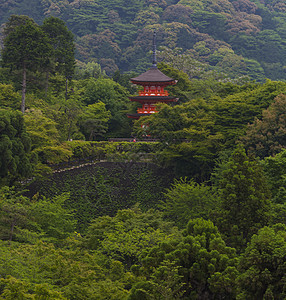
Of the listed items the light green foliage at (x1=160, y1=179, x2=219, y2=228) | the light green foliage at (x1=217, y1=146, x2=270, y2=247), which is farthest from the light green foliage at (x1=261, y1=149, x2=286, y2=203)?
the light green foliage at (x1=217, y1=146, x2=270, y2=247)

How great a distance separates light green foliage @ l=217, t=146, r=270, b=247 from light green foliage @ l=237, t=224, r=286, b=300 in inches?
186

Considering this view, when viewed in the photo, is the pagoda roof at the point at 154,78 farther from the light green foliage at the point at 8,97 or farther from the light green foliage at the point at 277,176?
the light green foliage at the point at 277,176

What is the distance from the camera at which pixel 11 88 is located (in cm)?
4006

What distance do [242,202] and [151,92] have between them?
92.7 ft

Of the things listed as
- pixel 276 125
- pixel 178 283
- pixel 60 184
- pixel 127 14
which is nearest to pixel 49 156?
pixel 60 184

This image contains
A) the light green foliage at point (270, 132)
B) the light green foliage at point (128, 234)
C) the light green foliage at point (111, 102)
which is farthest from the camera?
the light green foliage at point (111, 102)

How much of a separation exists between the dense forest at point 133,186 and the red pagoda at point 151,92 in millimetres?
1634

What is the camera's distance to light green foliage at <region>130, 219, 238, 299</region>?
14.6 metres

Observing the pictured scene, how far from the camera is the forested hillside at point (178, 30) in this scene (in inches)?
4053

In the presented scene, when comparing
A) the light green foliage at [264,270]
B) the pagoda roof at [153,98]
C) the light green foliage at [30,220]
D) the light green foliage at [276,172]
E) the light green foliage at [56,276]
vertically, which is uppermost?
the light green foliage at [264,270]

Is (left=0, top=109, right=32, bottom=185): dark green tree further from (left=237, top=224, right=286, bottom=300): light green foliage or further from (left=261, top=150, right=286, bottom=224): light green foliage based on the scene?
(left=237, top=224, right=286, bottom=300): light green foliage

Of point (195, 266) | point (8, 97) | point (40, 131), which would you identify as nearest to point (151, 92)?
point (8, 97)

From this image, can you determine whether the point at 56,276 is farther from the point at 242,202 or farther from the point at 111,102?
the point at 111,102

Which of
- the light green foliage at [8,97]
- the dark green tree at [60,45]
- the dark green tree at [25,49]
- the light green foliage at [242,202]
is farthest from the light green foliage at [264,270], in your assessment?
the dark green tree at [60,45]
